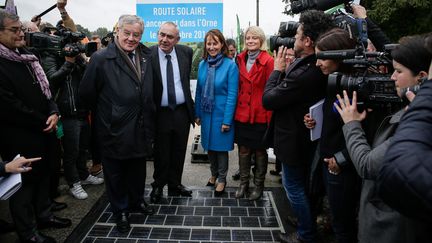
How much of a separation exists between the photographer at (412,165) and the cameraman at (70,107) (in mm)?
3408

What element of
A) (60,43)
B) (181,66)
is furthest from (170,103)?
(60,43)

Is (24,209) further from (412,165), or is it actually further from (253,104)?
(412,165)

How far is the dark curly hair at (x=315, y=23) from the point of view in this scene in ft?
8.49

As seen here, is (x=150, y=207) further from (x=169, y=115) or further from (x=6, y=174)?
(x=6, y=174)

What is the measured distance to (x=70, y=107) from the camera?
3863mm

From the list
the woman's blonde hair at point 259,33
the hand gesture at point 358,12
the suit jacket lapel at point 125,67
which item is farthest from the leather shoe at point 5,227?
the hand gesture at point 358,12

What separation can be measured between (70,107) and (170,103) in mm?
1204

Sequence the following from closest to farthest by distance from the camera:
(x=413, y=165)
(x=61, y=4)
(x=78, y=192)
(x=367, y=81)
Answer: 1. (x=413, y=165)
2. (x=367, y=81)
3. (x=78, y=192)
4. (x=61, y=4)

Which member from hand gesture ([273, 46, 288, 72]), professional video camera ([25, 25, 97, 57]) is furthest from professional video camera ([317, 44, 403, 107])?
professional video camera ([25, 25, 97, 57])

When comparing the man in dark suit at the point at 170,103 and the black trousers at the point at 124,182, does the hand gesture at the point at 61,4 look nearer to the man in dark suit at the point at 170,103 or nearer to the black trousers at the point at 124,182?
the man in dark suit at the point at 170,103

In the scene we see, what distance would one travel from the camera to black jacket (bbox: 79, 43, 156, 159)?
10.4ft

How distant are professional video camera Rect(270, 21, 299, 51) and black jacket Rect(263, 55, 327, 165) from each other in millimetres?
324

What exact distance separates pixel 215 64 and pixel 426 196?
10.9ft

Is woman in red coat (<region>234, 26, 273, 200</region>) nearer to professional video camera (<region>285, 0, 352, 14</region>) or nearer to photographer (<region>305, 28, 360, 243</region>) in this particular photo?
professional video camera (<region>285, 0, 352, 14</region>)
